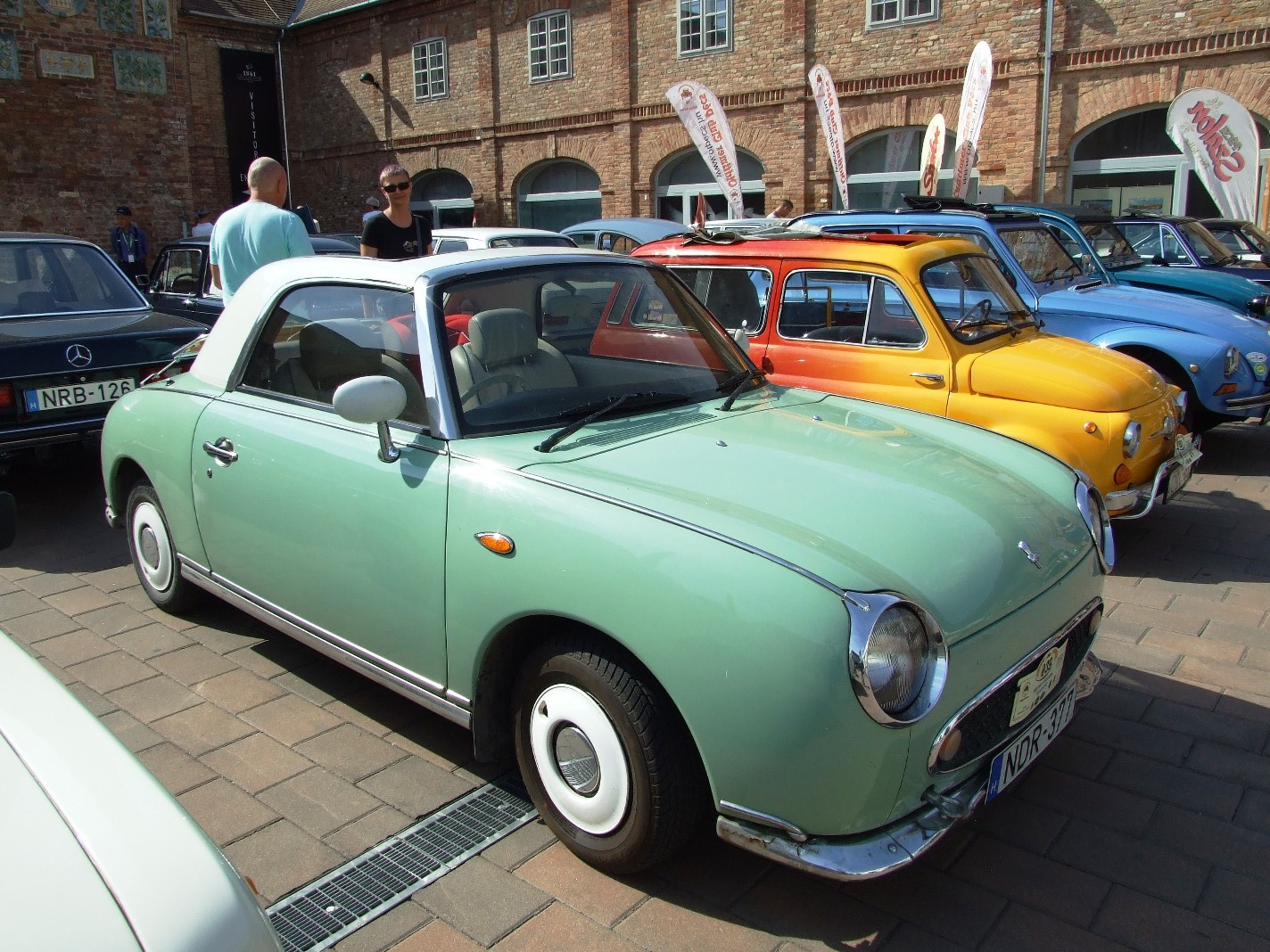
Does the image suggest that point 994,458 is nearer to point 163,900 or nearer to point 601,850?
point 601,850

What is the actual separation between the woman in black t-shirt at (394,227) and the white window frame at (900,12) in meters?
13.5

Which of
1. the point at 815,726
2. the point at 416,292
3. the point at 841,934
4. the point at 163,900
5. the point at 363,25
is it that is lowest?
the point at 841,934

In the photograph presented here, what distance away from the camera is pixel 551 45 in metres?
22.0

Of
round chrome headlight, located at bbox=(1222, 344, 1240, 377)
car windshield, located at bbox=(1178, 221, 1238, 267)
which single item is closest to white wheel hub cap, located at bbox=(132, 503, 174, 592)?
round chrome headlight, located at bbox=(1222, 344, 1240, 377)

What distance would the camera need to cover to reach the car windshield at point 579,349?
3.13m

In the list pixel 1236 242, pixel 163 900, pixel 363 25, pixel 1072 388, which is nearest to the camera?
pixel 163 900

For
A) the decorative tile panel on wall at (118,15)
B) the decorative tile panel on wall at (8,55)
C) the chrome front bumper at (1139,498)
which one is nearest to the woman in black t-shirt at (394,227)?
the chrome front bumper at (1139,498)

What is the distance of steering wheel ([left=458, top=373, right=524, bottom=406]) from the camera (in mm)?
3074

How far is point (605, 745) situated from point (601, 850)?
332mm

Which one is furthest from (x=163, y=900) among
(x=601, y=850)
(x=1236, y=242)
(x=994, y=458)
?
(x=1236, y=242)

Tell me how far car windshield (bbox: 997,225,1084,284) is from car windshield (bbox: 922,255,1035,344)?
1426mm

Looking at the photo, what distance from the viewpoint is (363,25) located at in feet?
83.8

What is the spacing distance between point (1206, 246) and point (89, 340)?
10.1 meters

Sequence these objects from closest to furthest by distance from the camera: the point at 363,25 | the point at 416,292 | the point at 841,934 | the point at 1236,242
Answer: the point at 841,934, the point at 416,292, the point at 1236,242, the point at 363,25
